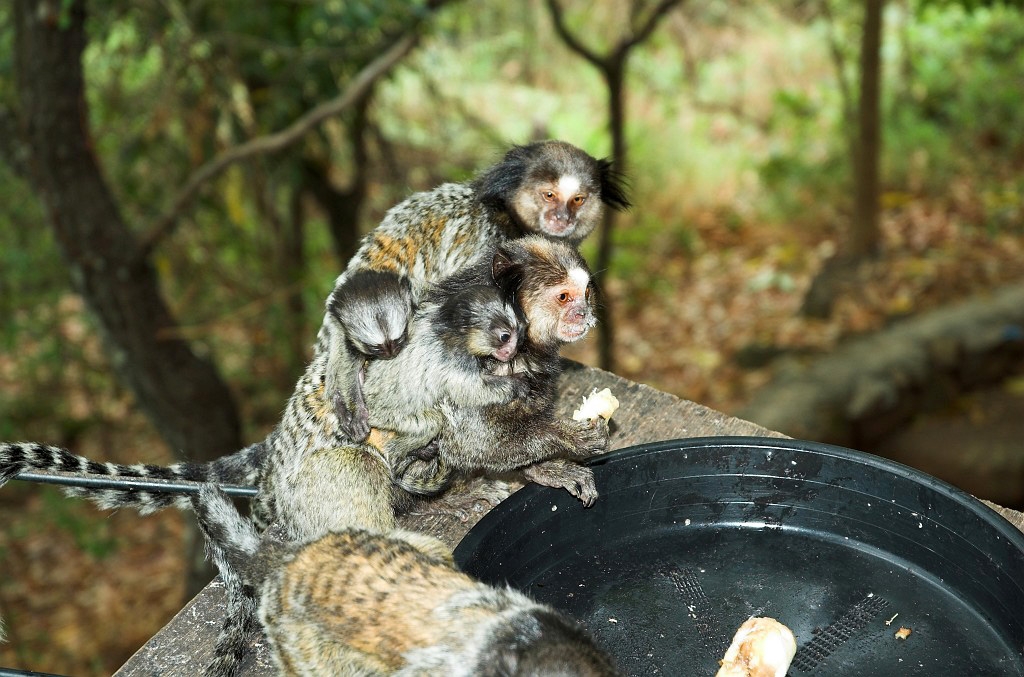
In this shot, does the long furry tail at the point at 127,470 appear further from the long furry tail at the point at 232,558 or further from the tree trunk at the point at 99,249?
the tree trunk at the point at 99,249

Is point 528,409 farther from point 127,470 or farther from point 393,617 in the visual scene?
point 127,470

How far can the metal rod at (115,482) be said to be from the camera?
9.21ft

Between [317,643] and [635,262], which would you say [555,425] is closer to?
[317,643]

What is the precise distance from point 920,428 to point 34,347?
667cm

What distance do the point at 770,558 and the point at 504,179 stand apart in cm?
175

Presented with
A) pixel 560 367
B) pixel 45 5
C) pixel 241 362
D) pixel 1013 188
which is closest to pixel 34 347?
pixel 241 362

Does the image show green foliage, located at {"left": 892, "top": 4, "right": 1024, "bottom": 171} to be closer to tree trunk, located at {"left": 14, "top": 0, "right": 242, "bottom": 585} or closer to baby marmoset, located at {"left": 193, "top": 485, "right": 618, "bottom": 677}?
tree trunk, located at {"left": 14, "top": 0, "right": 242, "bottom": 585}

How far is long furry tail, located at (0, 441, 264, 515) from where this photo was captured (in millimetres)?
2934

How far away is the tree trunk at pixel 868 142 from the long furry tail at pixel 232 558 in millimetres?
6044

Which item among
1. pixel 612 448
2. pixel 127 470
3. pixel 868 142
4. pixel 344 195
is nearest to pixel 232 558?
pixel 127 470

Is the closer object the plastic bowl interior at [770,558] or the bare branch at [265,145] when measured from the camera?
the plastic bowl interior at [770,558]

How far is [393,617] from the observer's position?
7.70 ft

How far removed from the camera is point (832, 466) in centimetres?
271

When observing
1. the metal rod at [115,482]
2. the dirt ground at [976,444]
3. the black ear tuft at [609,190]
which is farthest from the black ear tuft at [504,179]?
the dirt ground at [976,444]
